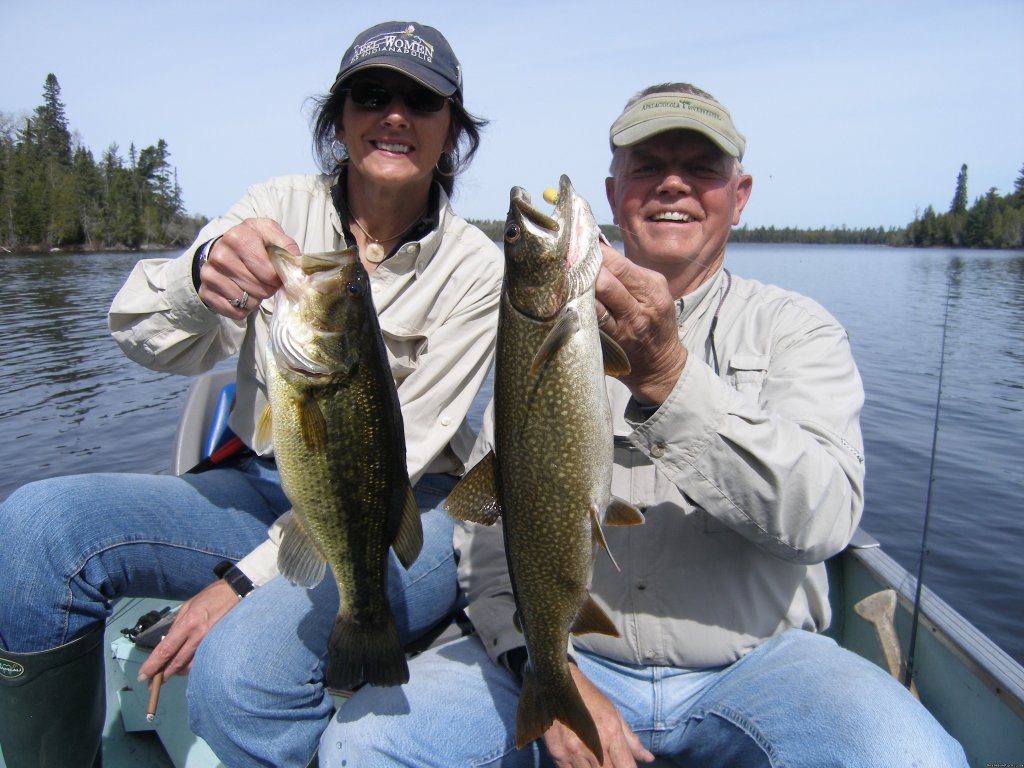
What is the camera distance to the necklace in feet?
11.6

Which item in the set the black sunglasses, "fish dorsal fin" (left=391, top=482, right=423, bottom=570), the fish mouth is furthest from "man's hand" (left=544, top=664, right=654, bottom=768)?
the black sunglasses

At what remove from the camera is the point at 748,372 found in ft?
9.69

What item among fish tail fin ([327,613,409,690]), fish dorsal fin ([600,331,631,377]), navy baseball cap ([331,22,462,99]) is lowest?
fish tail fin ([327,613,409,690])

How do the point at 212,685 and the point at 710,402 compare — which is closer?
the point at 710,402

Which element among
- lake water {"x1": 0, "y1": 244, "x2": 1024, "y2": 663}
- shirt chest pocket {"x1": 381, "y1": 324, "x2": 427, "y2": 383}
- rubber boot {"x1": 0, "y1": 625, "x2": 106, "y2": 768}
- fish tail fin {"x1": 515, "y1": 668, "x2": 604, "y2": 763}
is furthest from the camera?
lake water {"x1": 0, "y1": 244, "x2": 1024, "y2": 663}

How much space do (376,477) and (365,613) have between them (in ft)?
1.59

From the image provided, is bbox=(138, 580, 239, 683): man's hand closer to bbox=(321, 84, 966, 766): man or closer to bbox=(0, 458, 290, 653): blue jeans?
bbox=(0, 458, 290, 653): blue jeans

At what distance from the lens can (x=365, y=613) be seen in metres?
2.54

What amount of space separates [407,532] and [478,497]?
1.12 ft

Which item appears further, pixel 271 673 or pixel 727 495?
pixel 271 673

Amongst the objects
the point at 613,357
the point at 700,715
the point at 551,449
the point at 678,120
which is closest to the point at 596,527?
the point at 551,449

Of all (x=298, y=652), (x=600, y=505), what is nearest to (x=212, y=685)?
(x=298, y=652)

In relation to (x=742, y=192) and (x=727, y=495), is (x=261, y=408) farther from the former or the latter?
(x=742, y=192)

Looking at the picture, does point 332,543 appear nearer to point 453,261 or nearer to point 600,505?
point 600,505
